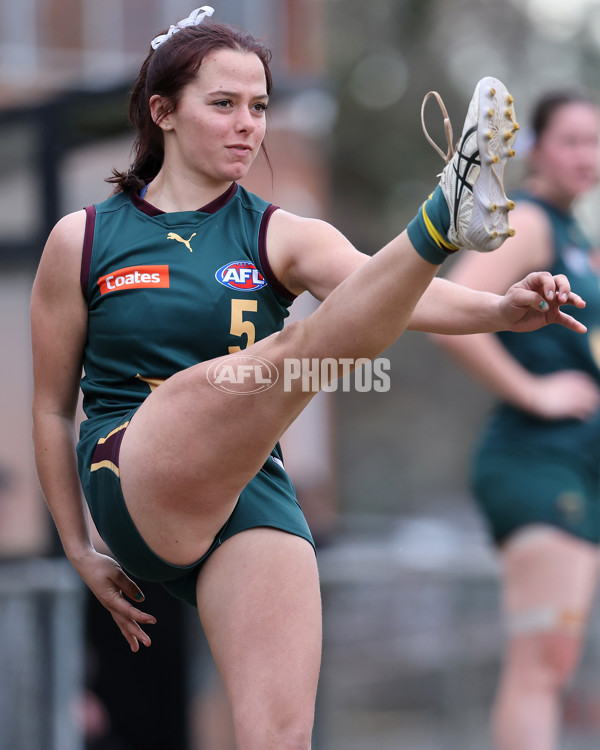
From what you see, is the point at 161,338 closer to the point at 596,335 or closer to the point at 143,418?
the point at 143,418

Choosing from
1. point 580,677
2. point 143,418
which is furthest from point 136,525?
point 580,677

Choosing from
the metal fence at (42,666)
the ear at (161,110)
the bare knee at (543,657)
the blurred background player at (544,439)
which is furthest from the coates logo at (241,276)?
Result: the metal fence at (42,666)

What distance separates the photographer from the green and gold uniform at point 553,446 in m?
3.81

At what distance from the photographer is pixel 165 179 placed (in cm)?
250

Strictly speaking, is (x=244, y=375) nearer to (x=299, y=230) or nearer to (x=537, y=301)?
(x=299, y=230)

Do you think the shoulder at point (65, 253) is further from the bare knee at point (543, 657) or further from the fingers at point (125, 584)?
the bare knee at point (543, 657)

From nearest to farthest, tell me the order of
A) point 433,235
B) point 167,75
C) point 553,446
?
point 433,235
point 167,75
point 553,446

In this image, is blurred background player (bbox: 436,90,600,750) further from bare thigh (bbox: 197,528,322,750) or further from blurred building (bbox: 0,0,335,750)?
bare thigh (bbox: 197,528,322,750)

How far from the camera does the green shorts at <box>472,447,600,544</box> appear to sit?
3.79m

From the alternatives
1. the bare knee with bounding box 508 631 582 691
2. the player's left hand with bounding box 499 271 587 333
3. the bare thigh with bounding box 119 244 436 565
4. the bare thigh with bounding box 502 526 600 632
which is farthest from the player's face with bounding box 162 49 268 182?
the bare knee with bounding box 508 631 582 691

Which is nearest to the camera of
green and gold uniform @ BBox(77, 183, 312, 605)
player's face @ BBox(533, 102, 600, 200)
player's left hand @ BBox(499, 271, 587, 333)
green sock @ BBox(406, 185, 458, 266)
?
green sock @ BBox(406, 185, 458, 266)

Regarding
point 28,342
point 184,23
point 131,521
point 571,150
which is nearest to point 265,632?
point 131,521

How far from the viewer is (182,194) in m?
2.46

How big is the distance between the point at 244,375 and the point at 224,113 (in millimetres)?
593
